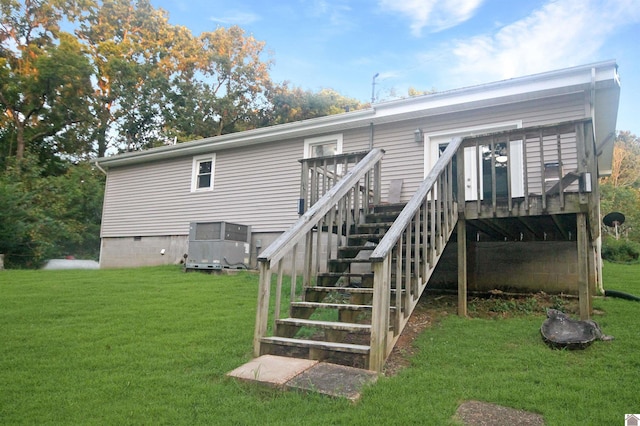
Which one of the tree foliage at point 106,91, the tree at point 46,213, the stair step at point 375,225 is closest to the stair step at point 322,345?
the stair step at point 375,225

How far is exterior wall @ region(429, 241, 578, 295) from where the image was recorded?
6328 mm

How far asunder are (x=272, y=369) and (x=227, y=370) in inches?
15.8

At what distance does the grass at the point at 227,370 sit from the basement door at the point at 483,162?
7.22 feet

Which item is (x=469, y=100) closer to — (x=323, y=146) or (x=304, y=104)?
(x=323, y=146)

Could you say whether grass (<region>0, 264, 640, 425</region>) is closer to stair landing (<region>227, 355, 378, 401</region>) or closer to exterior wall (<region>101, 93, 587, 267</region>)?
stair landing (<region>227, 355, 378, 401</region>)

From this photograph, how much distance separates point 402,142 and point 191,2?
15.5 meters

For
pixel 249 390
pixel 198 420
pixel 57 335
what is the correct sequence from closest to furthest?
pixel 198 420 → pixel 249 390 → pixel 57 335

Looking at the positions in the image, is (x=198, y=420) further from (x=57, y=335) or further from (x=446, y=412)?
(x=57, y=335)

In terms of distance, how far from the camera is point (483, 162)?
7.41 m

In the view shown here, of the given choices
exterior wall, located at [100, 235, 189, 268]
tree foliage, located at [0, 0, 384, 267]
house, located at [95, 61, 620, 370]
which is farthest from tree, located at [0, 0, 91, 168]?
exterior wall, located at [100, 235, 189, 268]

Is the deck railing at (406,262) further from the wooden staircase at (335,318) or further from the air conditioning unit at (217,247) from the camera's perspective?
the air conditioning unit at (217,247)

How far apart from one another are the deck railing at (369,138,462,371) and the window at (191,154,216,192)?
7070 millimetres

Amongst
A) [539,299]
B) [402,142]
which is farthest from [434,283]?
[402,142]

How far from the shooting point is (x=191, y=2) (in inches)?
755
